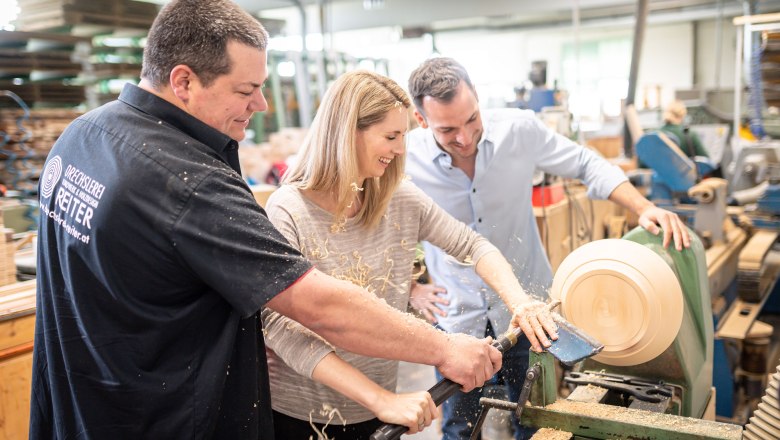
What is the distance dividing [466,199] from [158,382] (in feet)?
4.58

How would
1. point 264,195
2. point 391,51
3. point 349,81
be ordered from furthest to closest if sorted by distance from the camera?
1. point 391,51
2. point 264,195
3. point 349,81

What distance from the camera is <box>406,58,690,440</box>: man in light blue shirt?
2.18 m

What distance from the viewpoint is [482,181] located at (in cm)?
228

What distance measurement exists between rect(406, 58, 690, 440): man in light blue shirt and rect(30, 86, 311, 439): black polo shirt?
1036 millimetres

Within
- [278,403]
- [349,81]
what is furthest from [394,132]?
[278,403]

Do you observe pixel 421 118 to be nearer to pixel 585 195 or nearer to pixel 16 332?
pixel 16 332

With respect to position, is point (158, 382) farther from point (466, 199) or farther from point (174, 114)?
point (466, 199)

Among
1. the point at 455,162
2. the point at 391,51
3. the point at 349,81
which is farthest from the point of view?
the point at 391,51

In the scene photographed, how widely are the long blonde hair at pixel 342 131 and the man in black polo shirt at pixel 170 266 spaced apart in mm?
315

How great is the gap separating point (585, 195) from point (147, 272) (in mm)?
3644

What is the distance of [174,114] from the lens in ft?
3.94

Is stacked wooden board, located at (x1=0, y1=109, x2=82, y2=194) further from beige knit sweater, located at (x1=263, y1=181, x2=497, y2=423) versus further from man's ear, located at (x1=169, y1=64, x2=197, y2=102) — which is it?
man's ear, located at (x1=169, y1=64, x2=197, y2=102)

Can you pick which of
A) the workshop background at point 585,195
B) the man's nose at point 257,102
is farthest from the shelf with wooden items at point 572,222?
the man's nose at point 257,102

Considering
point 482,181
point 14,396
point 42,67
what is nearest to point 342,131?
point 482,181
